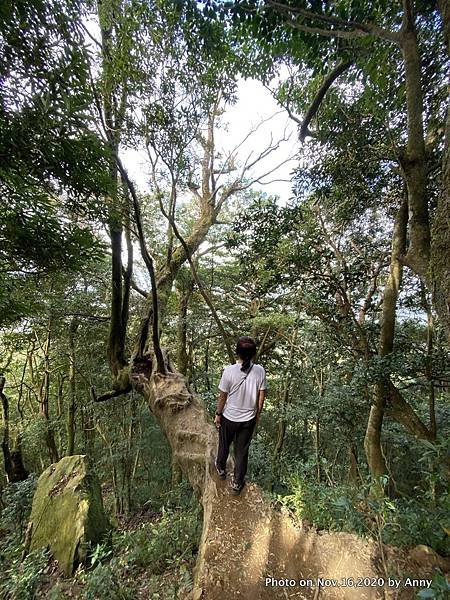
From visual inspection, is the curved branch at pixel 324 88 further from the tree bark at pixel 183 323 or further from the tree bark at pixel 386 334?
the tree bark at pixel 183 323

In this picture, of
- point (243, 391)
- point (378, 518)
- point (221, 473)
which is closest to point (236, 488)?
point (221, 473)

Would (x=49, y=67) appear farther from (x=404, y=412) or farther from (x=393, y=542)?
(x=404, y=412)

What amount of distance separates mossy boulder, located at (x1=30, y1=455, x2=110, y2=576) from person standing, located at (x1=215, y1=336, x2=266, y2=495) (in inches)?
143

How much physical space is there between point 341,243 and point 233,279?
4049mm

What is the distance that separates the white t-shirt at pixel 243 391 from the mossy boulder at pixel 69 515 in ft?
12.9

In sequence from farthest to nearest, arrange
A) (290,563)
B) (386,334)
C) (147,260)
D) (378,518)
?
(386,334), (147,260), (290,563), (378,518)

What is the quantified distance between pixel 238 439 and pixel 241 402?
43cm

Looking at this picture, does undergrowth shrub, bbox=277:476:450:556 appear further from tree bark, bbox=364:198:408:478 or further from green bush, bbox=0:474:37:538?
green bush, bbox=0:474:37:538

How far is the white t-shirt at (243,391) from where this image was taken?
3.20 meters

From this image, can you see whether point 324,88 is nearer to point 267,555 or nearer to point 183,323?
point 267,555

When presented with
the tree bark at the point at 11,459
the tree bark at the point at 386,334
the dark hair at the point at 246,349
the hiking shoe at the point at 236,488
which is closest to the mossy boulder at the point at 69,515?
the hiking shoe at the point at 236,488

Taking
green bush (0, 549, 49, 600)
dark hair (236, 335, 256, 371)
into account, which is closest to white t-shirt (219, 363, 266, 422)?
dark hair (236, 335, 256, 371)

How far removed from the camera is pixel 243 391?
10.6 ft

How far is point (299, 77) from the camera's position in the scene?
18.1ft
